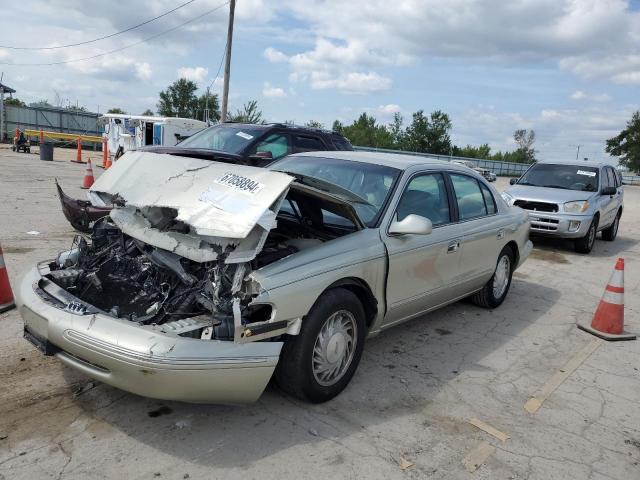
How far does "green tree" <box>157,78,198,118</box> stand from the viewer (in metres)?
80.1

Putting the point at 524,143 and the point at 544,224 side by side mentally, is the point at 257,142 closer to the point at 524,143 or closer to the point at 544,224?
the point at 544,224

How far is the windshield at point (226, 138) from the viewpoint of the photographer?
8.50 meters

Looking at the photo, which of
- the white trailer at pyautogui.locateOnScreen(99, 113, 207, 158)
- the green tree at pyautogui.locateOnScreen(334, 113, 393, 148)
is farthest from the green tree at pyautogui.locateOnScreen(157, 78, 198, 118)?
the white trailer at pyautogui.locateOnScreen(99, 113, 207, 158)

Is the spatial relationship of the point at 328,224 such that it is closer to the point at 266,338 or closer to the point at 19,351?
the point at 266,338

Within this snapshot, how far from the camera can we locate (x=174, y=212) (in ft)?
12.2

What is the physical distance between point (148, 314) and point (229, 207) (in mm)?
813

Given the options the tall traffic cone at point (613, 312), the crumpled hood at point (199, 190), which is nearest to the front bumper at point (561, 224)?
the tall traffic cone at point (613, 312)

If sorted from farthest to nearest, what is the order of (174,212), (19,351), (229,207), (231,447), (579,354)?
(579,354), (19,351), (174,212), (229,207), (231,447)

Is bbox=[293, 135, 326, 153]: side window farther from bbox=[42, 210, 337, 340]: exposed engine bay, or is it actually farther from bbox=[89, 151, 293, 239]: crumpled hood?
bbox=[42, 210, 337, 340]: exposed engine bay

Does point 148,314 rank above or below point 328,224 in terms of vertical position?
below

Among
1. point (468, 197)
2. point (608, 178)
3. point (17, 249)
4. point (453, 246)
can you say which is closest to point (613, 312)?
point (468, 197)

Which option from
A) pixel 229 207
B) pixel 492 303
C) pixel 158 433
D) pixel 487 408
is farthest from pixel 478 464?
pixel 492 303

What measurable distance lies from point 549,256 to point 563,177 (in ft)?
7.09

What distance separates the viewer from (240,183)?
3.50 m
